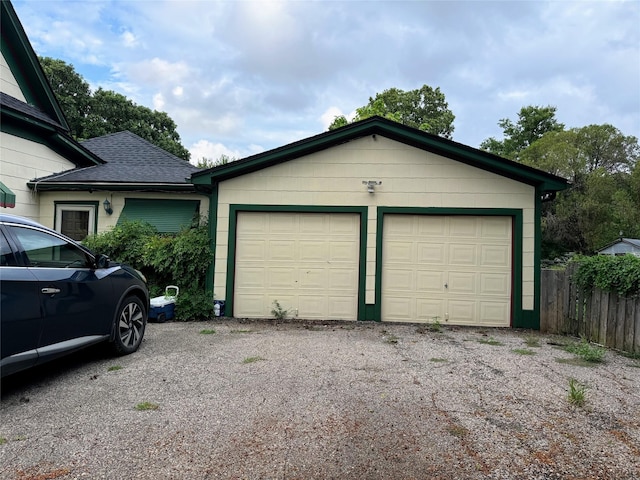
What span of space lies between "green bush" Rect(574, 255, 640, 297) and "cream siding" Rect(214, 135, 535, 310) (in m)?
1.30

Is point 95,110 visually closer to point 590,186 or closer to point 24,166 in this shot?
point 24,166

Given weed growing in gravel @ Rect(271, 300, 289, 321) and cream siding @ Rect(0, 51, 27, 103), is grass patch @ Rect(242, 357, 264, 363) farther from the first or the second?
cream siding @ Rect(0, 51, 27, 103)

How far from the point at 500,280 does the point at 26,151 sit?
11006 mm

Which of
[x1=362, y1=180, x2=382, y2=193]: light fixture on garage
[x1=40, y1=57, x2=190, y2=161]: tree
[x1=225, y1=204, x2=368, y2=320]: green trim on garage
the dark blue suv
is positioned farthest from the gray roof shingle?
[x1=40, y1=57, x2=190, y2=161]: tree

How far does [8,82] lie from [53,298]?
846 centimetres

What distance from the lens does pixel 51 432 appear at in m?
3.00

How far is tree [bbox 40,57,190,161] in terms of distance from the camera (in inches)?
1141

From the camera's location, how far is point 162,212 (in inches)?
377

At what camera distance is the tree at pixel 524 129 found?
138ft

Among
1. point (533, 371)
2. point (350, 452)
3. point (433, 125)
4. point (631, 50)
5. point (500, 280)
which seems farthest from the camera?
point (433, 125)

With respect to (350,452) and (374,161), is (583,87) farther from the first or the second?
(350,452)

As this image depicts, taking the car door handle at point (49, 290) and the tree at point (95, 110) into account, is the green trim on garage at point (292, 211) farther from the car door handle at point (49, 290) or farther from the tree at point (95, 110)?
the tree at point (95, 110)

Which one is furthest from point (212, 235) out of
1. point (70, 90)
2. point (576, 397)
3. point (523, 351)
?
point (70, 90)

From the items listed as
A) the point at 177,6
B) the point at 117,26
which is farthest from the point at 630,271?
the point at 117,26
